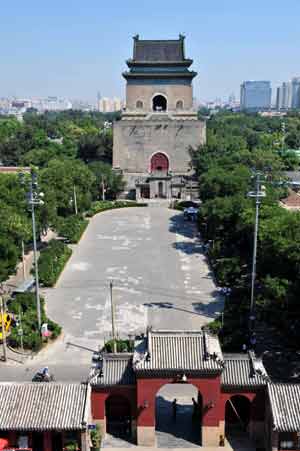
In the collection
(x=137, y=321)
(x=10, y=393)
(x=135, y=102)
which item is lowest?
(x=137, y=321)

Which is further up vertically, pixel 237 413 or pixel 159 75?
pixel 159 75

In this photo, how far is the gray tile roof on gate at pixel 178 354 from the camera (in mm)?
12828

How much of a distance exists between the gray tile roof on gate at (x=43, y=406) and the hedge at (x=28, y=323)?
577 cm

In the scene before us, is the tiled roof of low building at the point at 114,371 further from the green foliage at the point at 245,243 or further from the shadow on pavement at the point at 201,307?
the shadow on pavement at the point at 201,307

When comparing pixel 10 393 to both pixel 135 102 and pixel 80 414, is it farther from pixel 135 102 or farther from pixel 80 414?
pixel 135 102

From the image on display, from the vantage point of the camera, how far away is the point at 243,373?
13414 mm

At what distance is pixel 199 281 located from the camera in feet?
83.1

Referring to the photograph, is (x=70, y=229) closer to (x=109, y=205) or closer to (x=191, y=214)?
(x=191, y=214)

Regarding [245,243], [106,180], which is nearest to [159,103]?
[106,180]

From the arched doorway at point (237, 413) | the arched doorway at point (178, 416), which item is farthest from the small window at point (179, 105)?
the arched doorway at point (237, 413)

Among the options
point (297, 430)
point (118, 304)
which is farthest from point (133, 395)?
point (118, 304)

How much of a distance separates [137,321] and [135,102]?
29915mm

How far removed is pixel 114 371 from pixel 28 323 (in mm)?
6972

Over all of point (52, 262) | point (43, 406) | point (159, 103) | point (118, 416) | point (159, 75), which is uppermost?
point (159, 75)
